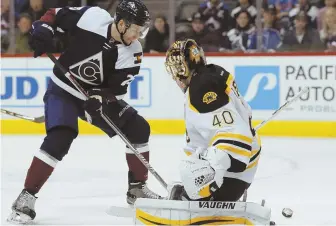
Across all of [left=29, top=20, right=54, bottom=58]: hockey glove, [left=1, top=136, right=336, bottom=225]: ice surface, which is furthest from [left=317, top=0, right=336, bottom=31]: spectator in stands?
[left=29, top=20, right=54, bottom=58]: hockey glove

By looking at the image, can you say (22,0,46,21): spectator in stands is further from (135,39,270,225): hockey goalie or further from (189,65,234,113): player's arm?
(189,65,234,113): player's arm

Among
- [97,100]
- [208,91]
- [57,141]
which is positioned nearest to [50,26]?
[97,100]

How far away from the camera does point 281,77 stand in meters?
6.56

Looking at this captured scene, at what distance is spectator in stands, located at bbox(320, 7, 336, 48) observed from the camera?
6660 millimetres

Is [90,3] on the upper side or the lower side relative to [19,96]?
upper

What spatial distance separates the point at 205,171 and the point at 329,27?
14.5 feet

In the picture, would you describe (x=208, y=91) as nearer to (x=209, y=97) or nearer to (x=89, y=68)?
(x=209, y=97)

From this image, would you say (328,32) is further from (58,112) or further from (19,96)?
(58,112)

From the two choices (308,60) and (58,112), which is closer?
(58,112)

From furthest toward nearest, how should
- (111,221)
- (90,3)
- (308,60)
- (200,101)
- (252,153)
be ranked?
(90,3), (308,60), (111,221), (252,153), (200,101)

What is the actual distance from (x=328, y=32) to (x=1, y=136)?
9.47 ft

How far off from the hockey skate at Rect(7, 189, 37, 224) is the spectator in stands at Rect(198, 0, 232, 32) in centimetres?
378

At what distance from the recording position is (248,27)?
6.82m

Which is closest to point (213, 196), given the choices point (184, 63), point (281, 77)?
point (184, 63)
